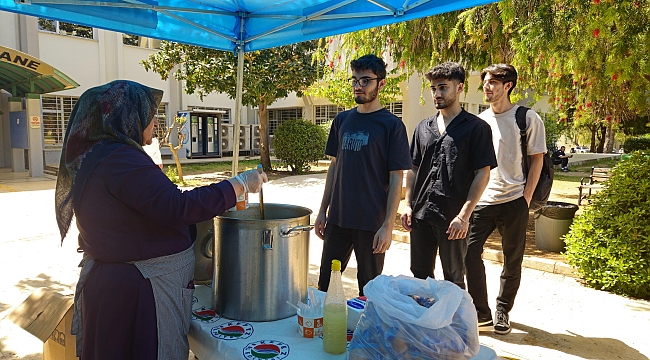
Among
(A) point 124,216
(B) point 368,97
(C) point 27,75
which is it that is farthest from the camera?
(C) point 27,75

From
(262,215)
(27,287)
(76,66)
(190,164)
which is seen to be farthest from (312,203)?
(76,66)

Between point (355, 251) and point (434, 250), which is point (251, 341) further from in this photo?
point (434, 250)

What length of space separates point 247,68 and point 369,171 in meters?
11.3

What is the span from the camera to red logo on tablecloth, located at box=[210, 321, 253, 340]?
1.72 m

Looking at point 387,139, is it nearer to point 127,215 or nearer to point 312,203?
point 127,215

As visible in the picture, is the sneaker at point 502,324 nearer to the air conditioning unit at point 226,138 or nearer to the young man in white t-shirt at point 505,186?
the young man in white t-shirt at point 505,186

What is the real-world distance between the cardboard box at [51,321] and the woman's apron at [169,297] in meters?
0.34

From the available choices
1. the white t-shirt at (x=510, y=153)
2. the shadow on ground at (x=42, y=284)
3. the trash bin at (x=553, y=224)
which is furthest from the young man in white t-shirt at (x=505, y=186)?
the shadow on ground at (x=42, y=284)

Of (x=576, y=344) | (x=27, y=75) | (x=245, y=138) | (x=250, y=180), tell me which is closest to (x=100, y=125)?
(x=250, y=180)

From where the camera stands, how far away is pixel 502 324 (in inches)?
134

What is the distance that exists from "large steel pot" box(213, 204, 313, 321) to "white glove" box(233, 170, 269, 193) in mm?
126

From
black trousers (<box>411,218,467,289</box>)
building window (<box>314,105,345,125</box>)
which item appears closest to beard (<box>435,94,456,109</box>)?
black trousers (<box>411,218,467,289</box>)

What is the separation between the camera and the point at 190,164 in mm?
19328

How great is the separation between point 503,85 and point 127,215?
106 inches
